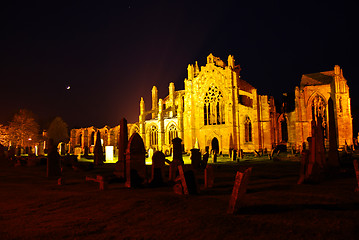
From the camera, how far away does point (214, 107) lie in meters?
34.4

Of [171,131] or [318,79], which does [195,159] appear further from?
[318,79]

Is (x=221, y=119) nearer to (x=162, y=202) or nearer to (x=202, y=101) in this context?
(x=202, y=101)

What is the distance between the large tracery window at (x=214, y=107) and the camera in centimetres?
3397

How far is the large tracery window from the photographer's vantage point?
3397 cm

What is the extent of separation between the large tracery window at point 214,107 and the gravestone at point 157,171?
2487 cm

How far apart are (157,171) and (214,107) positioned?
84.4ft

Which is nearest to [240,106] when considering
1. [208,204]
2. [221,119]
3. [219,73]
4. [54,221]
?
[221,119]

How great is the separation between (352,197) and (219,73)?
1127 inches

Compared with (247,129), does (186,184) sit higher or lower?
lower

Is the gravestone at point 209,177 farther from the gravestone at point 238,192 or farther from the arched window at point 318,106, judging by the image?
the arched window at point 318,106

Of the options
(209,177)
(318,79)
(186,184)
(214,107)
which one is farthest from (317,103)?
(186,184)

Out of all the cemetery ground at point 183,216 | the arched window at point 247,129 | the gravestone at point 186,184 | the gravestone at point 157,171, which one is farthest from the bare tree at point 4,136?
the gravestone at point 186,184

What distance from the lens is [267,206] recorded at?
581 cm

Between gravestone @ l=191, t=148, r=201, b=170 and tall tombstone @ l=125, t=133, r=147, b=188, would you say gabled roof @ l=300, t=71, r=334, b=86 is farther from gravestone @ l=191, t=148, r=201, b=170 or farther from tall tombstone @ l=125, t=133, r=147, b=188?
tall tombstone @ l=125, t=133, r=147, b=188
